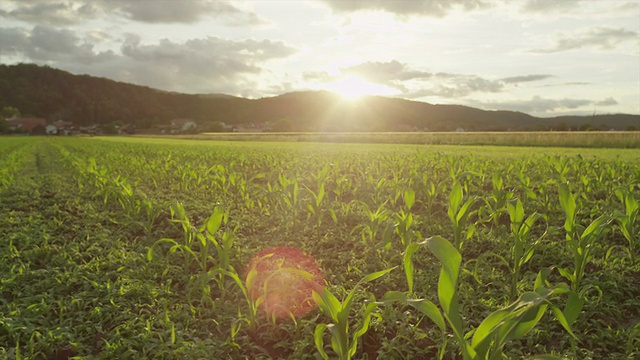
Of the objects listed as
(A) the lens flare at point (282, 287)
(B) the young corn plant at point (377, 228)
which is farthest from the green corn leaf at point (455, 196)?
(A) the lens flare at point (282, 287)

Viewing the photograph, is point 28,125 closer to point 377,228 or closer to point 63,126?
point 63,126

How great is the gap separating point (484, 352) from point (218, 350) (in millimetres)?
2109

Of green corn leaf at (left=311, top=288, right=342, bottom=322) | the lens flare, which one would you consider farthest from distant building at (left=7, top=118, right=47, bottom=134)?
green corn leaf at (left=311, top=288, right=342, bottom=322)

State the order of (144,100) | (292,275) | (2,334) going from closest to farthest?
(2,334), (292,275), (144,100)

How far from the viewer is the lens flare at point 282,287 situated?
147 inches

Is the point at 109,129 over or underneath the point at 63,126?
underneath

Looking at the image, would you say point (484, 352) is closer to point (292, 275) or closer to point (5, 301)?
point (292, 275)

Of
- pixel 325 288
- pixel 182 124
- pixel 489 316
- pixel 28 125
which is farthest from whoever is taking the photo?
pixel 182 124

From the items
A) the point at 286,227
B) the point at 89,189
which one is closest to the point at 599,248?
the point at 286,227

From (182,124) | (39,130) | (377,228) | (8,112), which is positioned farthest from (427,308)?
(8,112)

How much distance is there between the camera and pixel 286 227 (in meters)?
6.68

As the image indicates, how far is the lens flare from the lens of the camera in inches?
147

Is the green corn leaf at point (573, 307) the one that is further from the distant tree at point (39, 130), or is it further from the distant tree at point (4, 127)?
the distant tree at point (39, 130)

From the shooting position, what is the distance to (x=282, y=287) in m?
4.26
